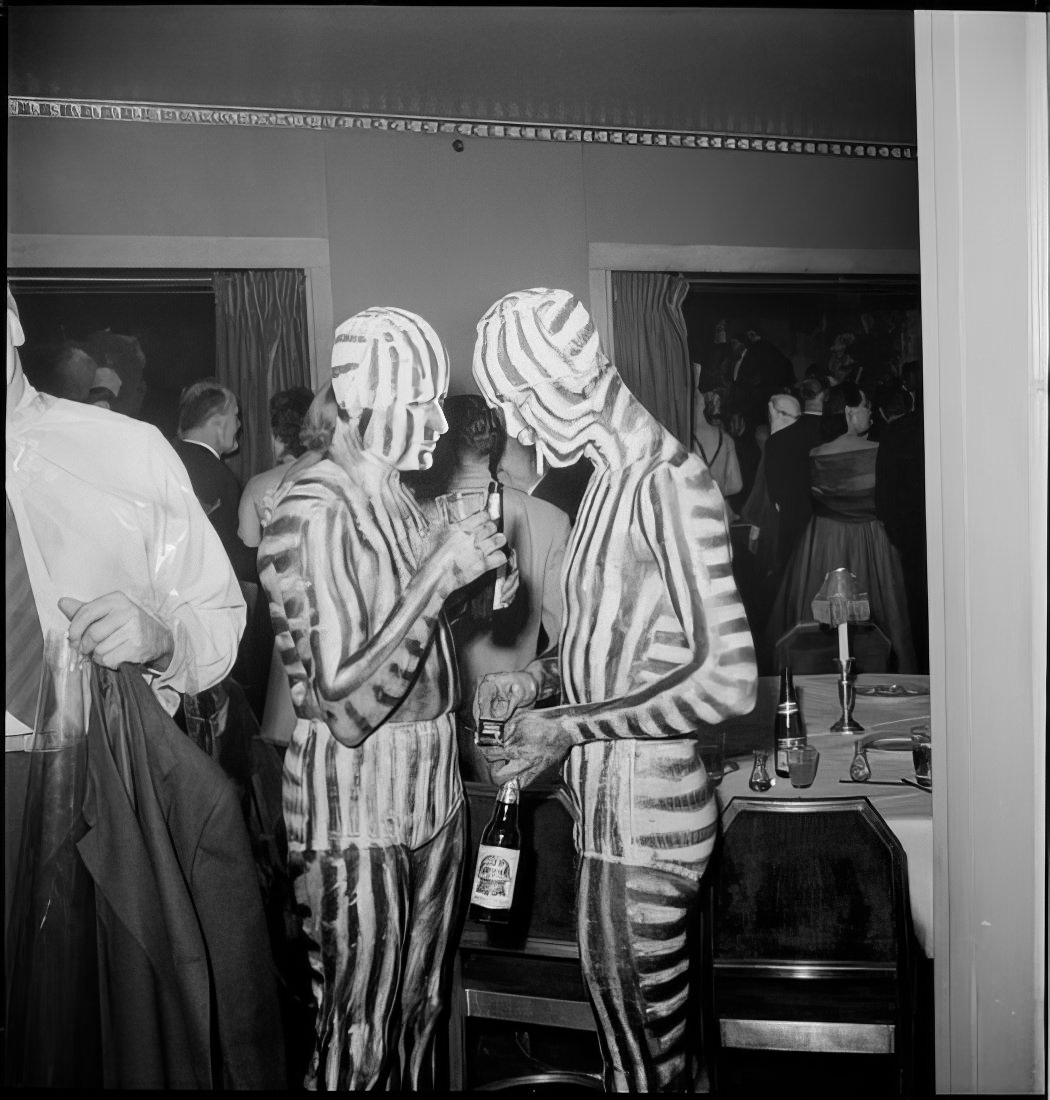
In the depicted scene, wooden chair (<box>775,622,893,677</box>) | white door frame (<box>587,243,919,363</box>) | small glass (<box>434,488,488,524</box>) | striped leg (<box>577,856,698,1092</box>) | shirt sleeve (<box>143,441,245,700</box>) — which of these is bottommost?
striped leg (<box>577,856,698,1092</box>)

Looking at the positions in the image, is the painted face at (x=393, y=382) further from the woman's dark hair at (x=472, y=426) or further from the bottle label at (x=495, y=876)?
the bottle label at (x=495, y=876)

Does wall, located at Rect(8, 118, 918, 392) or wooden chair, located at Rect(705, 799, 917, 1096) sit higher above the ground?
wall, located at Rect(8, 118, 918, 392)

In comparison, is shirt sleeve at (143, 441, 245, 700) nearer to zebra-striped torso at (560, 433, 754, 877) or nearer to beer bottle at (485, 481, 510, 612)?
beer bottle at (485, 481, 510, 612)

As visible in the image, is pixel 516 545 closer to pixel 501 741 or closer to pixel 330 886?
pixel 501 741

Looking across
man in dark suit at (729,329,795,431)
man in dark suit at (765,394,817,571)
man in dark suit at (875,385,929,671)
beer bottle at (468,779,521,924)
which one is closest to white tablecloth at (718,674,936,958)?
man in dark suit at (875,385,929,671)

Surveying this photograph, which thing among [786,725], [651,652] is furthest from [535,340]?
[786,725]

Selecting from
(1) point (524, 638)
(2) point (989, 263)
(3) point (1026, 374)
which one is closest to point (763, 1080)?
(1) point (524, 638)

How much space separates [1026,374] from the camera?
1.67m

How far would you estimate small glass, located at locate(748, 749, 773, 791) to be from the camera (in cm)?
167

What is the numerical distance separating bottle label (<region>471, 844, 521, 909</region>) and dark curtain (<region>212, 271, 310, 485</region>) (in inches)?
30.3

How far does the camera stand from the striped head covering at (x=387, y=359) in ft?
5.51

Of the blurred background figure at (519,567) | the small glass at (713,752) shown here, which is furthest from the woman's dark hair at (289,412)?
the small glass at (713,752)

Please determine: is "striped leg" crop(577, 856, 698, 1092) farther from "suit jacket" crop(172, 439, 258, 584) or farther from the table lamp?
"suit jacket" crop(172, 439, 258, 584)

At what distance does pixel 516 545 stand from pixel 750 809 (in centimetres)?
60
